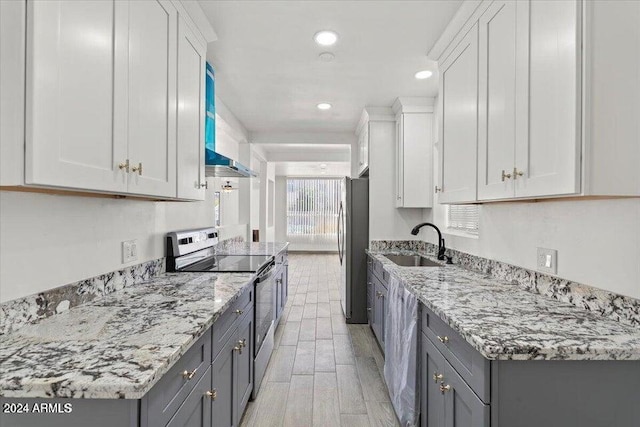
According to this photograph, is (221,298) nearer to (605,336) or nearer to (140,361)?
(140,361)

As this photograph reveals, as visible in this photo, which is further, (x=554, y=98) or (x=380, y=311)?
(x=380, y=311)

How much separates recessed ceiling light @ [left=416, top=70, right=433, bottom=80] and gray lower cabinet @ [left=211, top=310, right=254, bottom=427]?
2.45 m

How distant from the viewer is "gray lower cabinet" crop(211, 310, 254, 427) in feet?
5.05

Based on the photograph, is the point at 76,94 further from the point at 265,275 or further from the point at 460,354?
the point at 265,275

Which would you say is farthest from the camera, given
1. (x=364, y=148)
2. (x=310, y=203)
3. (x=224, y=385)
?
(x=310, y=203)

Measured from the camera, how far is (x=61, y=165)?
1.02 m

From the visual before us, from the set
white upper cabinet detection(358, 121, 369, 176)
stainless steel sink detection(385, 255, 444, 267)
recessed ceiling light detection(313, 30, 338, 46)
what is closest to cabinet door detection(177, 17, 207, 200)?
recessed ceiling light detection(313, 30, 338, 46)

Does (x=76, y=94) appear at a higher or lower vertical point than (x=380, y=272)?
higher

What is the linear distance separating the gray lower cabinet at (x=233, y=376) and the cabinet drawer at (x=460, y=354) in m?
1.02

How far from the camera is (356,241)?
4102 mm

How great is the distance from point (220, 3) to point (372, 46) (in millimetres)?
1106

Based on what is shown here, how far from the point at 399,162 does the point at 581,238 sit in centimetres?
246

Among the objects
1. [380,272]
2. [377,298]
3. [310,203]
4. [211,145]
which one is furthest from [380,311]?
[310,203]

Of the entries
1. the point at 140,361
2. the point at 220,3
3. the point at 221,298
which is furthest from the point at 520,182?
the point at 220,3
